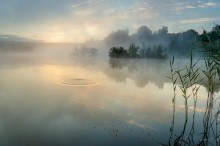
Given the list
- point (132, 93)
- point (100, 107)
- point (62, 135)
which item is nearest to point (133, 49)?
point (132, 93)

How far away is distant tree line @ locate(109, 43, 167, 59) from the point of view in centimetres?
3872

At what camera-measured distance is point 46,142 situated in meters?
4.98

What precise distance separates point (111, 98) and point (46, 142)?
14.0 feet

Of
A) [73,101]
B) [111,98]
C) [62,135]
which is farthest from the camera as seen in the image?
[111,98]

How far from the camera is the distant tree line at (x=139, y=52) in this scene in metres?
38.7

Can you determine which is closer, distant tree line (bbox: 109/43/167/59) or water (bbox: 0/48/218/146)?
water (bbox: 0/48/218/146)

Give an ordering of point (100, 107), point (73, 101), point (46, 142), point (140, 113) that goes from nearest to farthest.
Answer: point (46, 142) → point (140, 113) → point (100, 107) → point (73, 101)

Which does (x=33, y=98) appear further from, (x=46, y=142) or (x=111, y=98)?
(x=46, y=142)

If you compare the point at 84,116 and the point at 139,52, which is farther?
the point at 139,52

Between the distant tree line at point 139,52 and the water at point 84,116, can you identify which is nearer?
the water at point 84,116

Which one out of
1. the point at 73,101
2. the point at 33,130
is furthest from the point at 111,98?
the point at 33,130

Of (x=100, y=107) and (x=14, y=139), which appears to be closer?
(x=14, y=139)

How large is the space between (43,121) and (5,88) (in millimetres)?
4883

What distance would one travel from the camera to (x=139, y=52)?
40.2 metres
